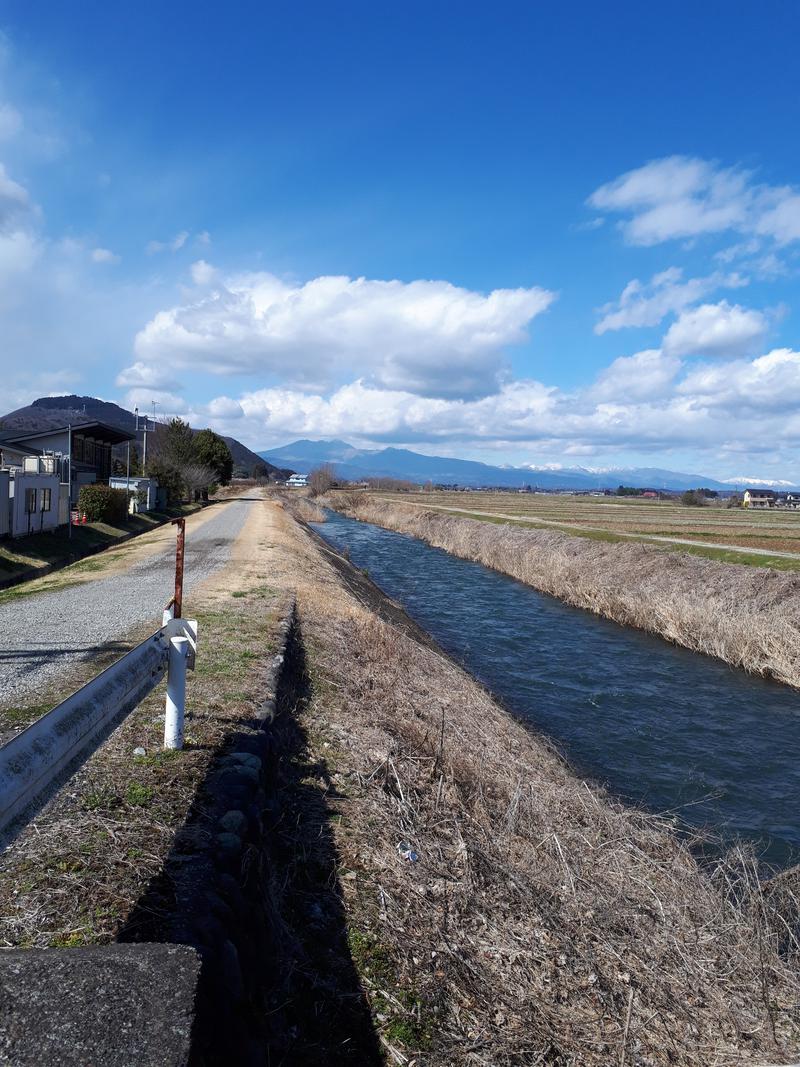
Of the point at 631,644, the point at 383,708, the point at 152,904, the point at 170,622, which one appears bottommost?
the point at 631,644

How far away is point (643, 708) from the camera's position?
14.0 m

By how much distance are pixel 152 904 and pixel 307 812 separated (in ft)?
7.01

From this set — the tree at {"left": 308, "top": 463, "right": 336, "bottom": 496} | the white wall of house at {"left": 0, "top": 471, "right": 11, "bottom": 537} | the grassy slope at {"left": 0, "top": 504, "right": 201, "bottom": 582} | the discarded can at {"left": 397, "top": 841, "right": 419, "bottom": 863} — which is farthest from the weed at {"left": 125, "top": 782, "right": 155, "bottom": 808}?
the tree at {"left": 308, "top": 463, "right": 336, "bottom": 496}

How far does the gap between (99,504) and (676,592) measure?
25.8 metres

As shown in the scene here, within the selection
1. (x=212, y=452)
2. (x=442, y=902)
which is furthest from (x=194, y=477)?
(x=442, y=902)

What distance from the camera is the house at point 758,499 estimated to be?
113 metres

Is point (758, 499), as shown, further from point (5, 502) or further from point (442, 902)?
point (442, 902)

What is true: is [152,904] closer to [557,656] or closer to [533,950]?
[533,950]

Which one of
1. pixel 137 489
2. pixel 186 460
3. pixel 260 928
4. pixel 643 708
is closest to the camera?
pixel 260 928

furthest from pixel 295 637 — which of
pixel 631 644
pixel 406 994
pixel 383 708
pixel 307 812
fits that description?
pixel 631 644

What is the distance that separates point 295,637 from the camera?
36.7ft

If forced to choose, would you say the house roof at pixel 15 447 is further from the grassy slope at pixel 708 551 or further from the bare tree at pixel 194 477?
the grassy slope at pixel 708 551

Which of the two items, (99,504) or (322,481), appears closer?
(99,504)

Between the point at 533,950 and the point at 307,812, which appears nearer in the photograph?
the point at 533,950
